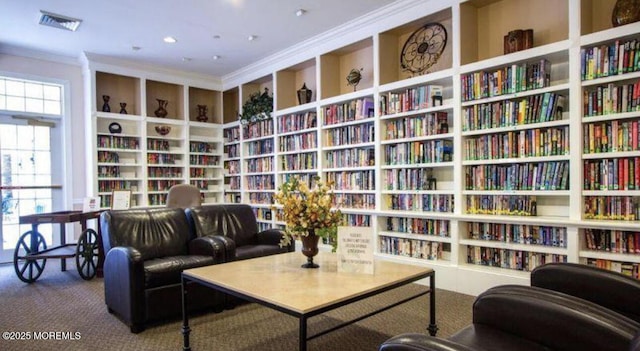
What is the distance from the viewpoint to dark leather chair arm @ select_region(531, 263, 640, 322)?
5.94ft

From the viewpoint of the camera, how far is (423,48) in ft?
14.6

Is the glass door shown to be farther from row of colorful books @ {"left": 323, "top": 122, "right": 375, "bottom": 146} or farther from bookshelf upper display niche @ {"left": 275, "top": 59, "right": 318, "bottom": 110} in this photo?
row of colorful books @ {"left": 323, "top": 122, "right": 375, "bottom": 146}

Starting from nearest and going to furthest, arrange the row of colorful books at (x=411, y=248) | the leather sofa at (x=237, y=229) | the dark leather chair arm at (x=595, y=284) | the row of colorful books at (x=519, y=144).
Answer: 1. the dark leather chair arm at (x=595, y=284)
2. the row of colorful books at (x=519, y=144)
3. the leather sofa at (x=237, y=229)
4. the row of colorful books at (x=411, y=248)

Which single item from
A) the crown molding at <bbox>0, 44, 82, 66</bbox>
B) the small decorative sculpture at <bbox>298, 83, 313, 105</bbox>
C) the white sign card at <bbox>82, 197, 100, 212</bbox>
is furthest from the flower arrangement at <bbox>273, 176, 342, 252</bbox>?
the crown molding at <bbox>0, 44, 82, 66</bbox>

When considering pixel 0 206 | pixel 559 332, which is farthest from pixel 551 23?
pixel 0 206

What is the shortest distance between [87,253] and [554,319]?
4.74 metres

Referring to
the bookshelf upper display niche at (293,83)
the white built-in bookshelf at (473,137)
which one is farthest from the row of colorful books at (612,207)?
the bookshelf upper display niche at (293,83)

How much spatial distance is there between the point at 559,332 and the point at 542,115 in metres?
2.37

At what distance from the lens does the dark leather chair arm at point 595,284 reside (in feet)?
5.94

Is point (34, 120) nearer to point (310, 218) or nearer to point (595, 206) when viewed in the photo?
point (310, 218)

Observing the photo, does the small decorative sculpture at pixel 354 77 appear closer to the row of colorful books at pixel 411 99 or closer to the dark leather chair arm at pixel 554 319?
the row of colorful books at pixel 411 99

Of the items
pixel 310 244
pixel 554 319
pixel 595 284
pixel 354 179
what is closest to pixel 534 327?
pixel 554 319

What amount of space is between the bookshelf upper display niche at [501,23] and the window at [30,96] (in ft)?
19.7

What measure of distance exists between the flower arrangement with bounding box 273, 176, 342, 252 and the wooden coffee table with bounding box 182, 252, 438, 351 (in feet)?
0.87
